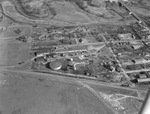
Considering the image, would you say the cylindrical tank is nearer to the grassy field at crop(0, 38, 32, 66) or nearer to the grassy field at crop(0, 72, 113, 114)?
the grassy field at crop(0, 72, 113, 114)

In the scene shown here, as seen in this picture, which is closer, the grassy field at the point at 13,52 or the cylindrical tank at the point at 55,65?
the cylindrical tank at the point at 55,65

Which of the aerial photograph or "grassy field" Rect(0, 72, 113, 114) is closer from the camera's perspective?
"grassy field" Rect(0, 72, 113, 114)

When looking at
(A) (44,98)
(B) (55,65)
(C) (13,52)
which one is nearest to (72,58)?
(B) (55,65)

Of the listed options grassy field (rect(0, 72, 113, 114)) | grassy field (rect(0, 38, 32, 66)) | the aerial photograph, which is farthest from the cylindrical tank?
grassy field (rect(0, 38, 32, 66))

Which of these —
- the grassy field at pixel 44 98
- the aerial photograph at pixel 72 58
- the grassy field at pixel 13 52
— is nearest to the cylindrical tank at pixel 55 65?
the aerial photograph at pixel 72 58

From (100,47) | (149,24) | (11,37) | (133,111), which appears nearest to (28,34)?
(11,37)

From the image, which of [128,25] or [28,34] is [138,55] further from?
[28,34]

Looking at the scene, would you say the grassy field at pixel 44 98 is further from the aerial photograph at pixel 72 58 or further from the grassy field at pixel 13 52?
the grassy field at pixel 13 52

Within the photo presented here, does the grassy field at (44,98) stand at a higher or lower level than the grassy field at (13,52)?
lower
